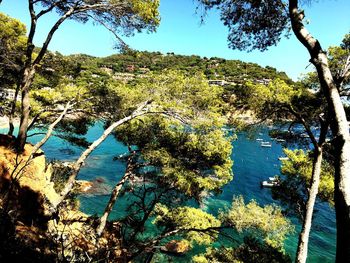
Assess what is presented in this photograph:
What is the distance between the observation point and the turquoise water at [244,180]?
2348cm

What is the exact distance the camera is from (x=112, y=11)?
341 inches

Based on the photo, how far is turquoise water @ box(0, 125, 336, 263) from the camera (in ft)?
77.0

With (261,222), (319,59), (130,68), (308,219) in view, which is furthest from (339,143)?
(130,68)

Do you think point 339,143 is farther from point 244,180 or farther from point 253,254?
point 244,180

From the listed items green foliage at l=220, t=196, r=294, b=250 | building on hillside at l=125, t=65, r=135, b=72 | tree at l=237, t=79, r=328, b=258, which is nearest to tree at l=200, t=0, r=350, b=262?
tree at l=237, t=79, r=328, b=258

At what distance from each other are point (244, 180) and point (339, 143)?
127 ft

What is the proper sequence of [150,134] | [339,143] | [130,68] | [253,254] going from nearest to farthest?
1. [339,143]
2. [253,254]
3. [150,134]
4. [130,68]

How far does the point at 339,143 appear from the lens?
3414 mm

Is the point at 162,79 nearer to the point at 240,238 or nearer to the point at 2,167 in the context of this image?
the point at 2,167

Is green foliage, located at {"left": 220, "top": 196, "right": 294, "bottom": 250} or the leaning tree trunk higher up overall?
the leaning tree trunk

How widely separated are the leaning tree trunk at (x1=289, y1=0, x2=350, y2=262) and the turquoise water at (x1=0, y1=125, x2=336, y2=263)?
177 inches

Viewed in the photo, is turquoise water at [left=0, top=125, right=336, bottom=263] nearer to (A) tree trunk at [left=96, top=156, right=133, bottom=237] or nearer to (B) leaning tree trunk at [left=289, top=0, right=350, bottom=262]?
(A) tree trunk at [left=96, top=156, right=133, bottom=237]

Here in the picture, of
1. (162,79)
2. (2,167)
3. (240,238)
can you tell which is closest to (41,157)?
(2,167)

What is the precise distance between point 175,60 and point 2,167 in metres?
152
